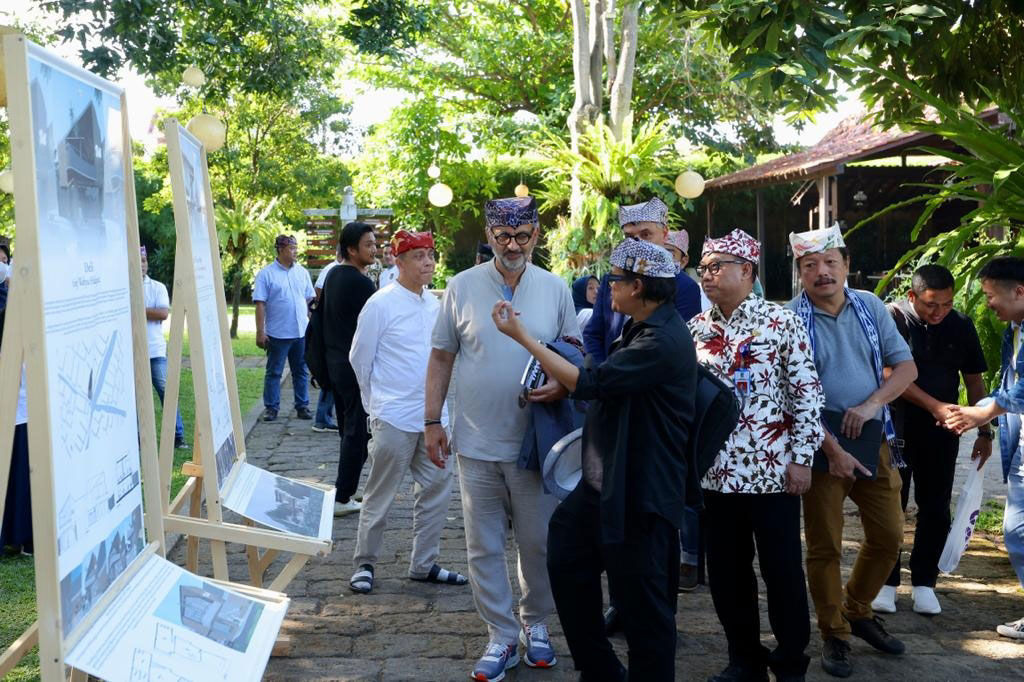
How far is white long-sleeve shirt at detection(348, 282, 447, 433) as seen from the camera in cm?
595

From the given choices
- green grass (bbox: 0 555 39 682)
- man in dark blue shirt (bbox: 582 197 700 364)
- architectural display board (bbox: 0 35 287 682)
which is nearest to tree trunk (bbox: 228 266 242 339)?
green grass (bbox: 0 555 39 682)

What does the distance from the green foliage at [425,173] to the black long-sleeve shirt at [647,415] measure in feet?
86.2

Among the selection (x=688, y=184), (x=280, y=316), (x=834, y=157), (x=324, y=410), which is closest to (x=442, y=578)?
(x=324, y=410)

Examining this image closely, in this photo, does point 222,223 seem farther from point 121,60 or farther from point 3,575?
point 3,575

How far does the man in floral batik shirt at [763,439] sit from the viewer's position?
4.41 meters

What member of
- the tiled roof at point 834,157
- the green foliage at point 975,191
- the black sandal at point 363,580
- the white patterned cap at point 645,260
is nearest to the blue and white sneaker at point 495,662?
the black sandal at point 363,580

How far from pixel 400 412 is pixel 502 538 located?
1.34 m

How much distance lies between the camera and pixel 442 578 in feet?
19.7

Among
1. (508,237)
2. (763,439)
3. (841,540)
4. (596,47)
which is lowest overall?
(841,540)

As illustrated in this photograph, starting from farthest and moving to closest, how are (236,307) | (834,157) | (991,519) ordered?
(236,307) → (834,157) → (991,519)

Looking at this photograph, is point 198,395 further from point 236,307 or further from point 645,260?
point 236,307

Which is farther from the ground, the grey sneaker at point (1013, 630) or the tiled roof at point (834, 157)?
the tiled roof at point (834, 157)

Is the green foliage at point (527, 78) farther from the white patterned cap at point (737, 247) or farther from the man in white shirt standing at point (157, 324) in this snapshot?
the white patterned cap at point (737, 247)

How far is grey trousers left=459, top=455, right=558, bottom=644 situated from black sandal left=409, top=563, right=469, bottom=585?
1.21 metres
